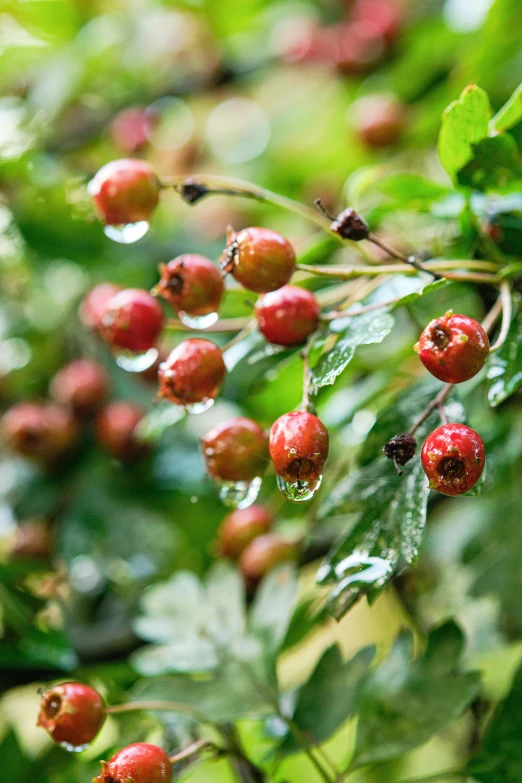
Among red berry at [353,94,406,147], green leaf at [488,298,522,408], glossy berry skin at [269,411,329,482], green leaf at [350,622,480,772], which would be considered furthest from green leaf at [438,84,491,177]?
red berry at [353,94,406,147]

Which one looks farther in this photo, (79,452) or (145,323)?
(79,452)

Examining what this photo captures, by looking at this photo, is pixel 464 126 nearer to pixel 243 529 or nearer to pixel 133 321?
A: pixel 133 321

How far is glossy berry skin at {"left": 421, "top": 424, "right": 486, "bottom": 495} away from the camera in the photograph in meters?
0.49

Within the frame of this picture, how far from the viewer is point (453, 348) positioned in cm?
48

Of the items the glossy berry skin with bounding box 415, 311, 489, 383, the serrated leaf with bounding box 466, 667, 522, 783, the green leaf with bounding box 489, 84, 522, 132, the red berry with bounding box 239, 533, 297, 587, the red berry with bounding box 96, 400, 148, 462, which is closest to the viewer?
the glossy berry skin with bounding box 415, 311, 489, 383

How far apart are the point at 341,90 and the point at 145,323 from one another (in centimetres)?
108

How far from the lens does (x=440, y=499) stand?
0.92 meters

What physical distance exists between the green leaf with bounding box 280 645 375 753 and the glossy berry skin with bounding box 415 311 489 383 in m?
0.38

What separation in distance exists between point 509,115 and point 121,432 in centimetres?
64

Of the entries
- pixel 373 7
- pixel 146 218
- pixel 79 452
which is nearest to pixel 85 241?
pixel 79 452

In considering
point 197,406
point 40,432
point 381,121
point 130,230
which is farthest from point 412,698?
point 381,121

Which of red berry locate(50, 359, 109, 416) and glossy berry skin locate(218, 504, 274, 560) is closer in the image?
glossy berry skin locate(218, 504, 274, 560)

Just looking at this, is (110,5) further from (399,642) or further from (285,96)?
(399,642)

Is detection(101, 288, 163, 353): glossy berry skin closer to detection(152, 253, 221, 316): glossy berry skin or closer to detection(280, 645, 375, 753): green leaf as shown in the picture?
detection(152, 253, 221, 316): glossy berry skin
